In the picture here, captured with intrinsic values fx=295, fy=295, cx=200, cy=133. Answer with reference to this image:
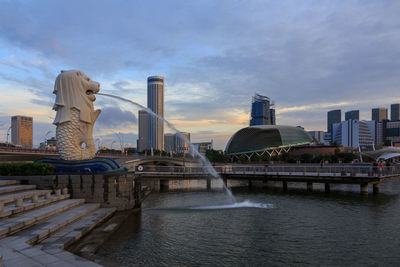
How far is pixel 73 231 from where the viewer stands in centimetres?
1462

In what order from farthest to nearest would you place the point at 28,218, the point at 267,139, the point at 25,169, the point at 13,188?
the point at 267,139 → the point at 25,169 → the point at 13,188 → the point at 28,218

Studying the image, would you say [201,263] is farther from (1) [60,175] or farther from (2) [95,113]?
(2) [95,113]

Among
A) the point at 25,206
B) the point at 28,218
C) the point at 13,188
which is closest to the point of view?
the point at 28,218

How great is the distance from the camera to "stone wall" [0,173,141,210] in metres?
21.5

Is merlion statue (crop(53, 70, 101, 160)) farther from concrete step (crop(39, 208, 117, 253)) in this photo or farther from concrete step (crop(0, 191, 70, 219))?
concrete step (crop(39, 208, 117, 253))

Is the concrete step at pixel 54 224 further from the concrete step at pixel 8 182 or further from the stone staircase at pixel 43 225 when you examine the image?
the concrete step at pixel 8 182

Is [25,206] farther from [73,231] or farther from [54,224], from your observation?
[73,231]

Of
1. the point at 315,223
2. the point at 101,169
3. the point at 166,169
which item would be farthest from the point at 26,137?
the point at 315,223

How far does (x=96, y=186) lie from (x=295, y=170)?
1049 inches

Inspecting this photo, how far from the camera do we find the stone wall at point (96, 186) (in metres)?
21.5

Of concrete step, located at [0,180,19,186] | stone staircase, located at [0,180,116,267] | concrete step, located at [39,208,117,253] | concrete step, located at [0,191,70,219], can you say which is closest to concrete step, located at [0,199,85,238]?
stone staircase, located at [0,180,116,267]

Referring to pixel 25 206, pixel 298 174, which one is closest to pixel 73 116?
pixel 25 206

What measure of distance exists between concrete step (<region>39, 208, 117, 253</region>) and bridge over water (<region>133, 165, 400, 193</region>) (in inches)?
509

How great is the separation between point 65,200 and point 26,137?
604 feet
